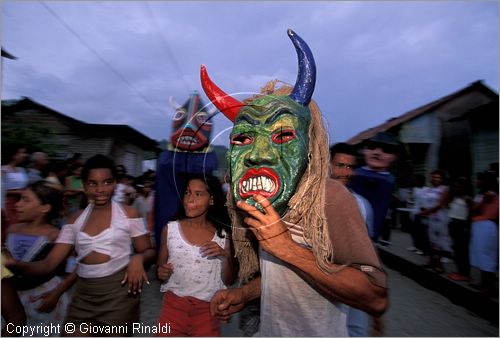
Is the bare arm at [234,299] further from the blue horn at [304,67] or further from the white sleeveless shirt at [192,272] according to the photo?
the blue horn at [304,67]

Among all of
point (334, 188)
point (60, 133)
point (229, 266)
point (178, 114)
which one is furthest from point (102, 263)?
point (60, 133)

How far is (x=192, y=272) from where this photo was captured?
7.75 feet

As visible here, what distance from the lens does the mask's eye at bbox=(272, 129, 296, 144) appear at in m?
1.48

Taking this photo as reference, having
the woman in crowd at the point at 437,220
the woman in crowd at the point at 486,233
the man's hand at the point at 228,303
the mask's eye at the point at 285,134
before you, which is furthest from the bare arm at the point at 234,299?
the woman in crowd at the point at 437,220

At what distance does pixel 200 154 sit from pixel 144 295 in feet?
10.4

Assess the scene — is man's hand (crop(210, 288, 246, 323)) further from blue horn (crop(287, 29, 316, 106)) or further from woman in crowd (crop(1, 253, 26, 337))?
woman in crowd (crop(1, 253, 26, 337))

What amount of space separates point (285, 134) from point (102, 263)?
66.3 inches

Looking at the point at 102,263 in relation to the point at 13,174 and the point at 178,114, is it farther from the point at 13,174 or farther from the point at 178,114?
the point at 13,174

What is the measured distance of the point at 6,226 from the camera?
312 centimetres

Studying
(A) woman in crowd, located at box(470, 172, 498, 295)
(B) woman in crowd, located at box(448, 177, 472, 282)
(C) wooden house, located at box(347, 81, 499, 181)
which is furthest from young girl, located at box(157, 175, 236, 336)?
(C) wooden house, located at box(347, 81, 499, 181)

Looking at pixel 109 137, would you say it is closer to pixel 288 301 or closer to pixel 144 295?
pixel 144 295

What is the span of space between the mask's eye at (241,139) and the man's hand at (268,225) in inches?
11.1

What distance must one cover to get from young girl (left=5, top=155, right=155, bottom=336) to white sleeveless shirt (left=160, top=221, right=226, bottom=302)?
20 cm

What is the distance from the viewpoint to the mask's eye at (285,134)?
1482mm
